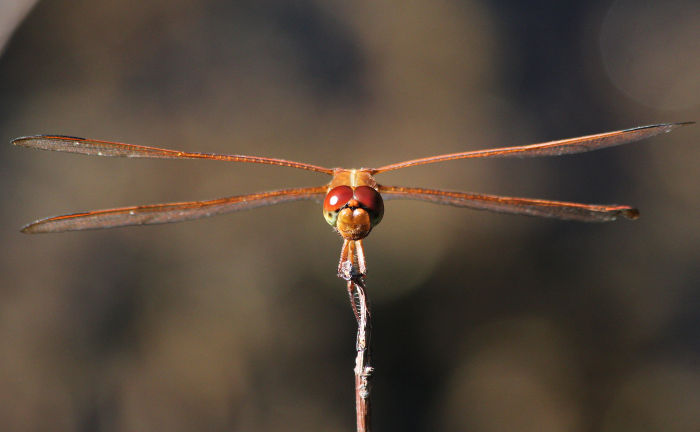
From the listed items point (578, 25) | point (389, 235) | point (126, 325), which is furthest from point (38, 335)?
point (578, 25)

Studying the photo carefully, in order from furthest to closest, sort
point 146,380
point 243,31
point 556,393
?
point 243,31, point 556,393, point 146,380

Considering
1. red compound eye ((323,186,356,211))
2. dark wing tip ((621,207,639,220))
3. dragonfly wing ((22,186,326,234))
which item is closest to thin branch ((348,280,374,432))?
red compound eye ((323,186,356,211))

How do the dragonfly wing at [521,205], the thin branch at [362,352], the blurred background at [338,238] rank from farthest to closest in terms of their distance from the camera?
the blurred background at [338,238], the dragonfly wing at [521,205], the thin branch at [362,352]

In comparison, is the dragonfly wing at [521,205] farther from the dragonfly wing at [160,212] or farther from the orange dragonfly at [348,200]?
the dragonfly wing at [160,212]

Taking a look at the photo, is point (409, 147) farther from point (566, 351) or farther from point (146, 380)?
point (146, 380)

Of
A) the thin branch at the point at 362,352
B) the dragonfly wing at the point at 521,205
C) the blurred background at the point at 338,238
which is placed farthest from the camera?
the blurred background at the point at 338,238

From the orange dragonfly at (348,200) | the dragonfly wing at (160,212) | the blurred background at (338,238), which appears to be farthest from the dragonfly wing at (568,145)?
the blurred background at (338,238)
